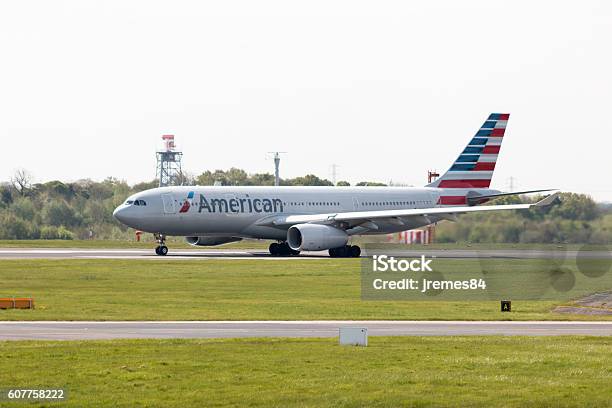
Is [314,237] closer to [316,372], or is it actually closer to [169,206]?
[169,206]

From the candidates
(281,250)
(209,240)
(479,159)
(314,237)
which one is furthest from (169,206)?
(479,159)

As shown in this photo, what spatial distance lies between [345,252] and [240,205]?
743 centimetres

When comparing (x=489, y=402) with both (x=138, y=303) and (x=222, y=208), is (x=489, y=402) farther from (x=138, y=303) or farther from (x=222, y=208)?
(x=222, y=208)

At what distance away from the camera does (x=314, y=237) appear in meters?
75.1

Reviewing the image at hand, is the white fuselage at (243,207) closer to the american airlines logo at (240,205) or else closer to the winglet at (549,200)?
the american airlines logo at (240,205)

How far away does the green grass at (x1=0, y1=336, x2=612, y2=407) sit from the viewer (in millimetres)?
22141

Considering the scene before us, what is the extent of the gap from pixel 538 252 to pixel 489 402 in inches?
1230

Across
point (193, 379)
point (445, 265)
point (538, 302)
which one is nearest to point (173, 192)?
point (445, 265)

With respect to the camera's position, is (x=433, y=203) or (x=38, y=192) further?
(x=38, y=192)

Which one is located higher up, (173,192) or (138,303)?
(173,192)

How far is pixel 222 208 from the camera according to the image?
252ft

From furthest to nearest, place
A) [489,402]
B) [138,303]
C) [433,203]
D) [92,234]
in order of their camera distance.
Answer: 1. [92,234]
2. [433,203]
3. [138,303]
4. [489,402]

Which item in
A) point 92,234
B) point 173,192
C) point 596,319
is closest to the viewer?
point 596,319

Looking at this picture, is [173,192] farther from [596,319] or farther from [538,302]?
[596,319]
